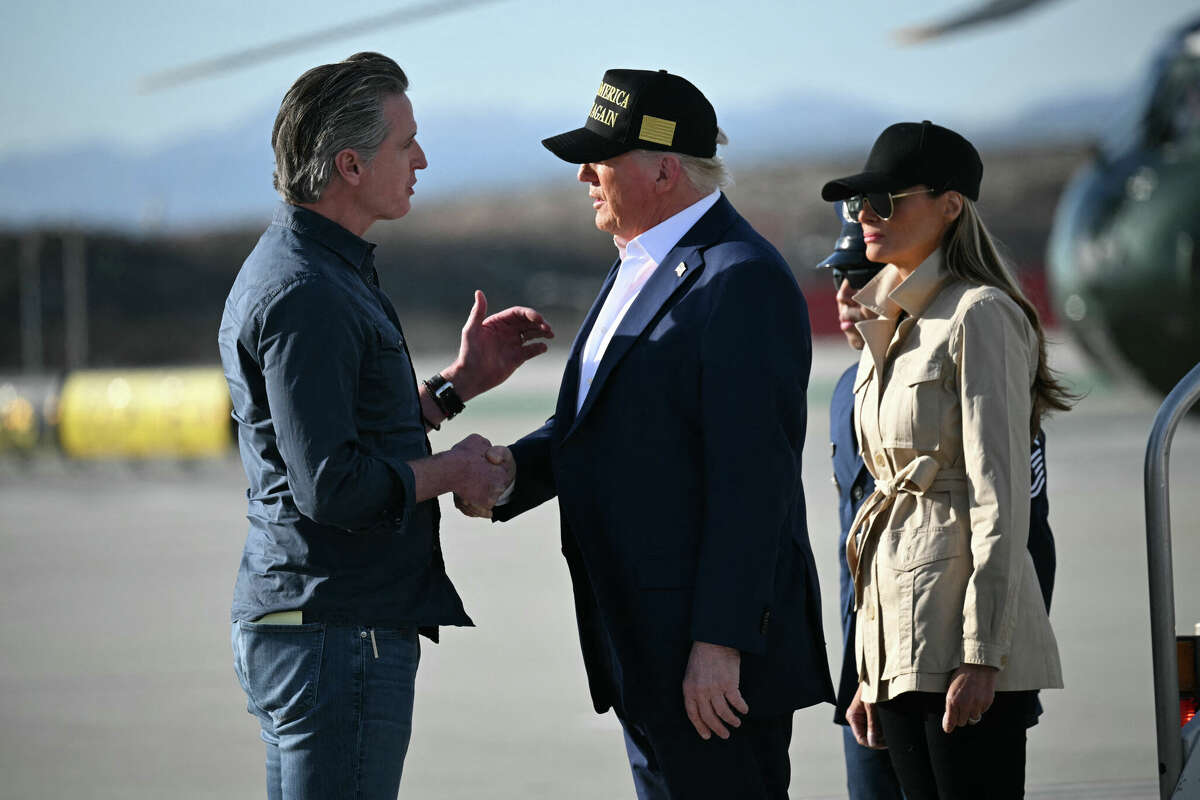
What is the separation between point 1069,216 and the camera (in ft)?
42.3

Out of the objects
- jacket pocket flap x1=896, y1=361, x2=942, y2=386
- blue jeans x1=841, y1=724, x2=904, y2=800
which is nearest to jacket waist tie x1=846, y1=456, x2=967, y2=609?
jacket pocket flap x1=896, y1=361, x2=942, y2=386

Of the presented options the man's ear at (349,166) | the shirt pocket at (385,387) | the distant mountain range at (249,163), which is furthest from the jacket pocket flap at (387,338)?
the distant mountain range at (249,163)

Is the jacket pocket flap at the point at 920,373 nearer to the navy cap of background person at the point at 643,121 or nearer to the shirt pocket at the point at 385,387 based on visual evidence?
the navy cap of background person at the point at 643,121

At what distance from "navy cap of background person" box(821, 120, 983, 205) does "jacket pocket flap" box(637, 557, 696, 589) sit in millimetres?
743

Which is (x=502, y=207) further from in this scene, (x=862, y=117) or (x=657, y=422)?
(x=657, y=422)

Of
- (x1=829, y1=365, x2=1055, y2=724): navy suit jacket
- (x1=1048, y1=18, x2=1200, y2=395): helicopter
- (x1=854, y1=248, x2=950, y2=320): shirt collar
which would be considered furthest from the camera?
(x1=1048, y1=18, x2=1200, y2=395): helicopter

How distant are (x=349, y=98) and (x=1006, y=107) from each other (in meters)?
34.6

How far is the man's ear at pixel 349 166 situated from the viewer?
7.72 feet

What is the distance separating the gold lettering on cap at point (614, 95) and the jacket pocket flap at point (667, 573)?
765 millimetres

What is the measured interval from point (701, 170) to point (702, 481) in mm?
553

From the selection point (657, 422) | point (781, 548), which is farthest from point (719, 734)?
point (657, 422)

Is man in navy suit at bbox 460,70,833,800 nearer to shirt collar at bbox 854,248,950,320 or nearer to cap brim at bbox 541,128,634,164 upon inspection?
cap brim at bbox 541,128,634,164

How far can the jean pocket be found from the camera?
7.31 ft

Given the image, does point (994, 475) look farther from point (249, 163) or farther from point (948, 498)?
point (249, 163)
